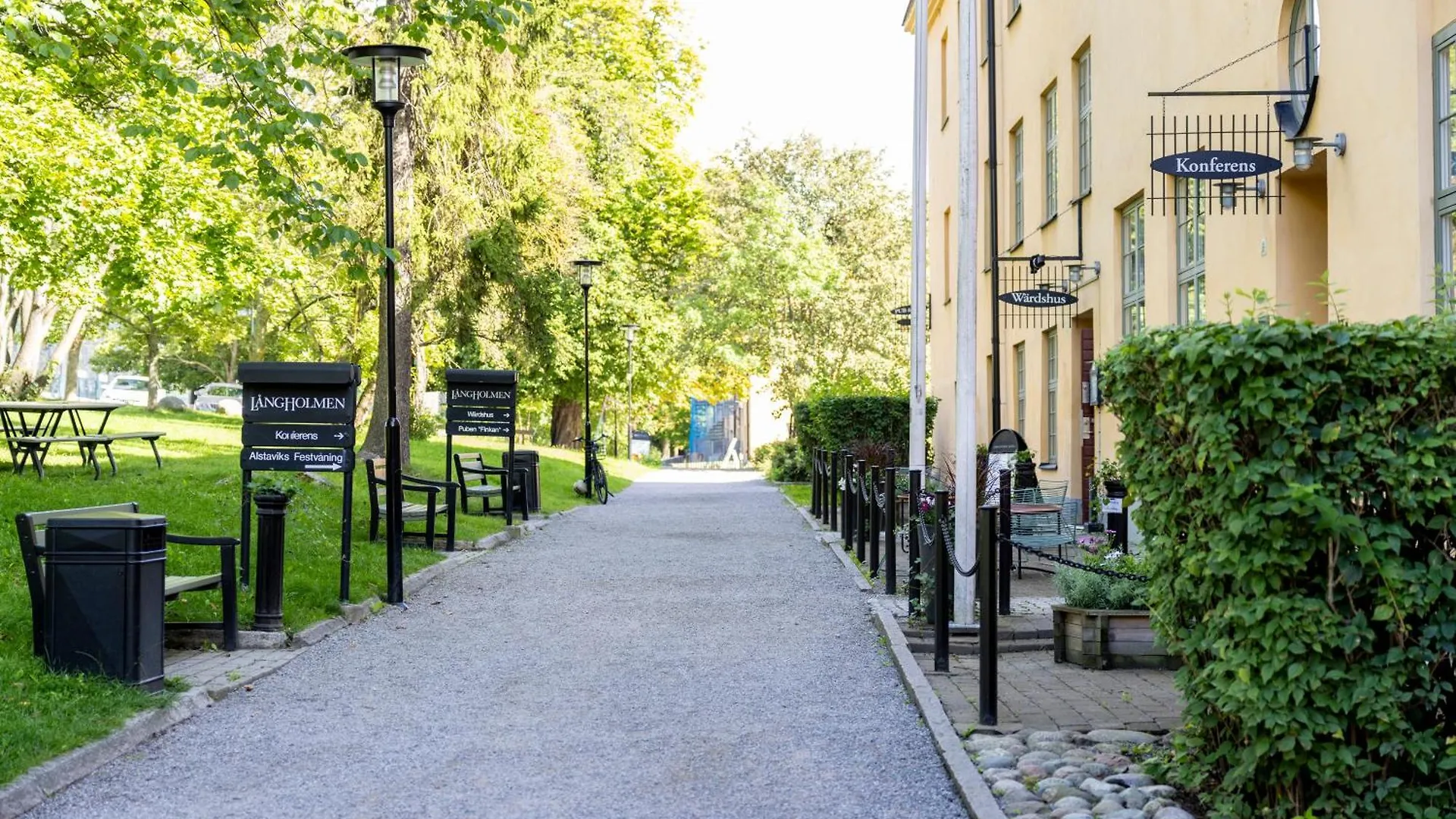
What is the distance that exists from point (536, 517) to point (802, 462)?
572 inches

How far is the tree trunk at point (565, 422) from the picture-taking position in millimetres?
46938

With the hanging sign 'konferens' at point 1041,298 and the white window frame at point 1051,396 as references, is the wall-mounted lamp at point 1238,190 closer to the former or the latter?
the hanging sign 'konferens' at point 1041,298

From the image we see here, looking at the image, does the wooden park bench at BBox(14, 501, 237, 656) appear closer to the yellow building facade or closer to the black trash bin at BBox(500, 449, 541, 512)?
the yellow building facade

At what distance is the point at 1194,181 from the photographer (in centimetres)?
1378

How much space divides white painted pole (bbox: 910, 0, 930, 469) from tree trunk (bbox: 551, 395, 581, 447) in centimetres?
3217

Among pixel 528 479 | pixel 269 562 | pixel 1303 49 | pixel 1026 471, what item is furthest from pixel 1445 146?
pixel 528 479

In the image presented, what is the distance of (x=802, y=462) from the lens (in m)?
34.6

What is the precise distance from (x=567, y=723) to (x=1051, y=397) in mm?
13692

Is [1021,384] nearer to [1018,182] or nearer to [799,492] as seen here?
[1018,182]

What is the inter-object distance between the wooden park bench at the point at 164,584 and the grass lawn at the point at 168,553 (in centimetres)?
26

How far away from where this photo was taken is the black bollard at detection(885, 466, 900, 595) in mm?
11291

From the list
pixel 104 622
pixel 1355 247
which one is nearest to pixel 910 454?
pixel 1355 247

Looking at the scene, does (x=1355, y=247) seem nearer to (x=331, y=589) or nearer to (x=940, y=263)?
(x=331, y=589)

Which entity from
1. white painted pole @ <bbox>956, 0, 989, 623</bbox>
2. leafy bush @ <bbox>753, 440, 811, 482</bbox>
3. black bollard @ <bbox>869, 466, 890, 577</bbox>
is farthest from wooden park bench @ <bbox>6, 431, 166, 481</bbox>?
leafy bush @ <bbox>753, 440, 811, 482</bbox>
